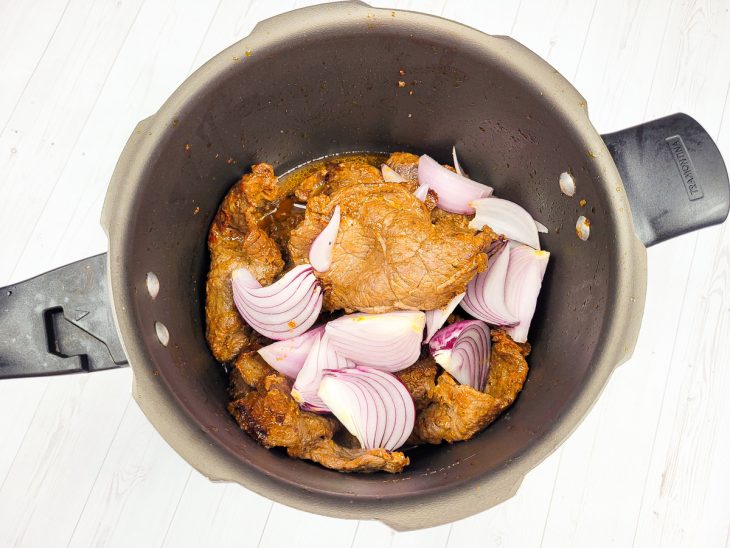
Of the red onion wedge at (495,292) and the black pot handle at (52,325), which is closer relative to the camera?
the black pot handle at (52,325)

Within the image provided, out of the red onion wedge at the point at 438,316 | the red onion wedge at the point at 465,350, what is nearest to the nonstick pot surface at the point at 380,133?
the red onion wedge at the point at 465,350

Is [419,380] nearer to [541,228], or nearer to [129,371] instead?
[541,228]

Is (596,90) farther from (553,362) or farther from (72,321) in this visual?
(72,321)

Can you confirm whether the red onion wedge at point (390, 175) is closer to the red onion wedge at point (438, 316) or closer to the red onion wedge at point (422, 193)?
the red onion wedge at point (422, 193)

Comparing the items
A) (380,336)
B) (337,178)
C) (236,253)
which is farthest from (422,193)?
(236,253)

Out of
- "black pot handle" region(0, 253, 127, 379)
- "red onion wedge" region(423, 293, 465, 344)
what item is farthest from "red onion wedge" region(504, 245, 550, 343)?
"black pot handle" region(0, 253, 127, 379)

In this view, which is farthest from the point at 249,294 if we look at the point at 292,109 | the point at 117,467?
the point at 117,467

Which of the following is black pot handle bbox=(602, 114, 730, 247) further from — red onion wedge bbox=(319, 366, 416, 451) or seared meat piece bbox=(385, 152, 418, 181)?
red onion wedge bbox=(319, 366, 416, 451)
